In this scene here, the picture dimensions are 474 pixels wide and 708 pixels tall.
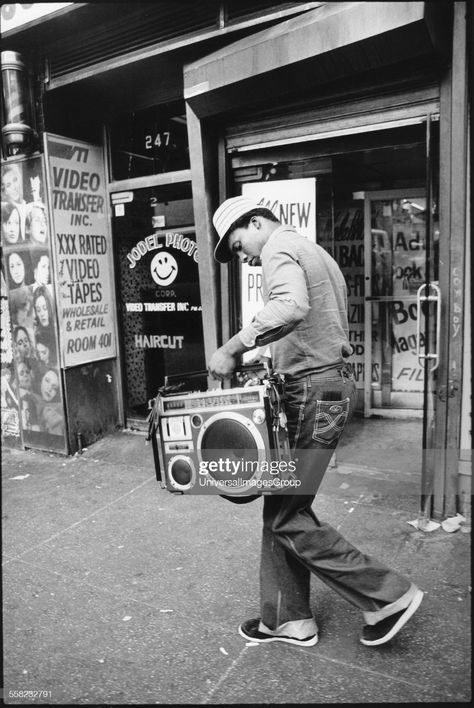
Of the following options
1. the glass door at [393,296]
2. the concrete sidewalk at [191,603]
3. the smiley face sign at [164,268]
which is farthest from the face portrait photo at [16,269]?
the glass door at [393,296]

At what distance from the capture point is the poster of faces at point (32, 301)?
201 inches

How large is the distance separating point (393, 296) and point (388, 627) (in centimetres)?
396

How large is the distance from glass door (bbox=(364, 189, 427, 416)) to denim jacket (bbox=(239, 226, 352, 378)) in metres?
3.49

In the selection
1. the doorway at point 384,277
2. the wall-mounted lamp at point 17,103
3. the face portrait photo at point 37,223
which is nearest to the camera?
the wall-mounted lamp at point 17,103

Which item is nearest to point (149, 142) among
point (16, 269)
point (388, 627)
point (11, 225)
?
point (11, 225)

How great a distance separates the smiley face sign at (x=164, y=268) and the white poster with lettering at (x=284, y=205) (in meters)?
0.97

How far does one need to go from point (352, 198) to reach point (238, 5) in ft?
7.80

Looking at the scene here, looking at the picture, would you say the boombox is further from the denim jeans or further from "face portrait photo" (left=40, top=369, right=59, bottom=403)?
"face portrait photo" (left=40, top=369, right=59, bottom=403)

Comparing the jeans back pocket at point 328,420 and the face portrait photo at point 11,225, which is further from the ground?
the face portrait photo at point 11,225

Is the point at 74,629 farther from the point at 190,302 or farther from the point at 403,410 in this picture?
the point at 403,410

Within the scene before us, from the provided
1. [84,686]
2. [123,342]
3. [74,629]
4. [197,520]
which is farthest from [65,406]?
[84,686]

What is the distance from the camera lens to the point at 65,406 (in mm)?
5238

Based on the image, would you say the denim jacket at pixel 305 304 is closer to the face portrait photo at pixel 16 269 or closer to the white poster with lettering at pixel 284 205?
the white poster with lettering at pixel 284 205

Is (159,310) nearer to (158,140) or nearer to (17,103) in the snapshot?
(158,140)
